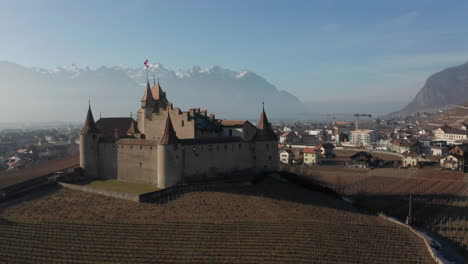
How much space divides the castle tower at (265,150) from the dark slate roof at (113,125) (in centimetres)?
2083

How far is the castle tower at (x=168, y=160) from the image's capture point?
131 ft

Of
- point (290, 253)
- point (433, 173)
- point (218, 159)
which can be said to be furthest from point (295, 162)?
point (290, 253)

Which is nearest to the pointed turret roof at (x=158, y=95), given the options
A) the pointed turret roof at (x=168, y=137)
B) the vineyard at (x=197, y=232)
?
the pointed turret roof at (x=168, y=137)

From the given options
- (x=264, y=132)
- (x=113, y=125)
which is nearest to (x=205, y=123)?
(x=264, y=132)

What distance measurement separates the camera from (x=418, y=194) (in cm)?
5541

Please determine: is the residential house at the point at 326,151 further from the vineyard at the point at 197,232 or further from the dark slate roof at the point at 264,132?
the vineyard at the point at 197,232

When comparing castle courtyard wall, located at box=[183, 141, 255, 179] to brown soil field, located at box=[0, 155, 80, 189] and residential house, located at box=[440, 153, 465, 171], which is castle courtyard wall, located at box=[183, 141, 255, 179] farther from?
residential house, located at box=[440, 153, 465, 171]

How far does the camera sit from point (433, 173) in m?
69.8

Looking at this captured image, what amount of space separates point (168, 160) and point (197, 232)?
11.0 metres

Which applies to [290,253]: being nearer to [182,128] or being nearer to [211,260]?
[211,260]

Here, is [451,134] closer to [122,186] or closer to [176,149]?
[176,149]

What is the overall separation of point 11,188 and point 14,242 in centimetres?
1475

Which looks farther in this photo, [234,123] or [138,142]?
[234,123]

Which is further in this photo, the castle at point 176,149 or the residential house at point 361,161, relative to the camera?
the residential house at point 361,161
